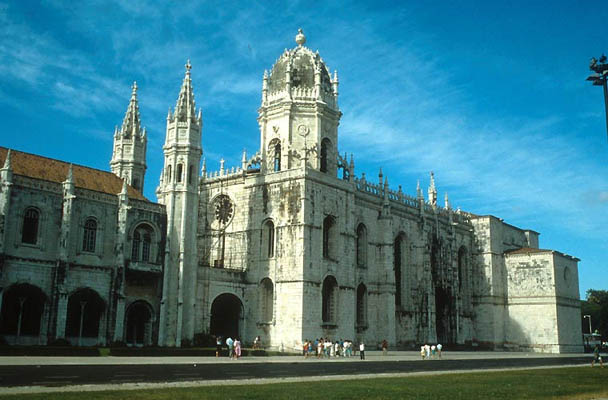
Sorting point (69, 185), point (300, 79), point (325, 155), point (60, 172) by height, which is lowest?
point (69, 185)

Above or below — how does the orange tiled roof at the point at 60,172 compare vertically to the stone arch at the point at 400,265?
above

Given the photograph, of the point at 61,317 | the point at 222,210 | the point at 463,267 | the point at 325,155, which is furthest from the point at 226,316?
the point at 463,267

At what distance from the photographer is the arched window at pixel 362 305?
198 ft

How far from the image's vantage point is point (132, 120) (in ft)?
194

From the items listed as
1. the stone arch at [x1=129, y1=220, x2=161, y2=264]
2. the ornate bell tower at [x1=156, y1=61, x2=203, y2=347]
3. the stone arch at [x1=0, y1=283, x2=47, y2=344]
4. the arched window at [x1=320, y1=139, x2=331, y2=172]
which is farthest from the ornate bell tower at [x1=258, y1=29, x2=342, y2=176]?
the stone arch at [x1=0, y1=283, x2=47, y2=344]

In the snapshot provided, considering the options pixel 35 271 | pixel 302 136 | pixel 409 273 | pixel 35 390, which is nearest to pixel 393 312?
pixel 409 273

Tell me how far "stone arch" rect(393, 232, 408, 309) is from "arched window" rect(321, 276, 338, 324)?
1212cm

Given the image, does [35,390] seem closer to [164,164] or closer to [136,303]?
[136,303]

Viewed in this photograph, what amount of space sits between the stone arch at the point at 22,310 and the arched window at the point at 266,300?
18.5 metres

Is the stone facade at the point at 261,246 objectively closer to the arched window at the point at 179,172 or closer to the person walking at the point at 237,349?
the arched window at the point at 179,172

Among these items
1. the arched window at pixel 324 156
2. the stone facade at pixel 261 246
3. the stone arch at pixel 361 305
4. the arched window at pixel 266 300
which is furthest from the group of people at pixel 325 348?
the arched window at pixel 324 156

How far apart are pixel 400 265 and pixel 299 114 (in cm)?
1984

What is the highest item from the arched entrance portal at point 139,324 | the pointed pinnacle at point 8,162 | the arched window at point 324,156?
the arched window at point 324,156

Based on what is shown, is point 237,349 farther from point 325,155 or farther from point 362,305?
point 325,155
